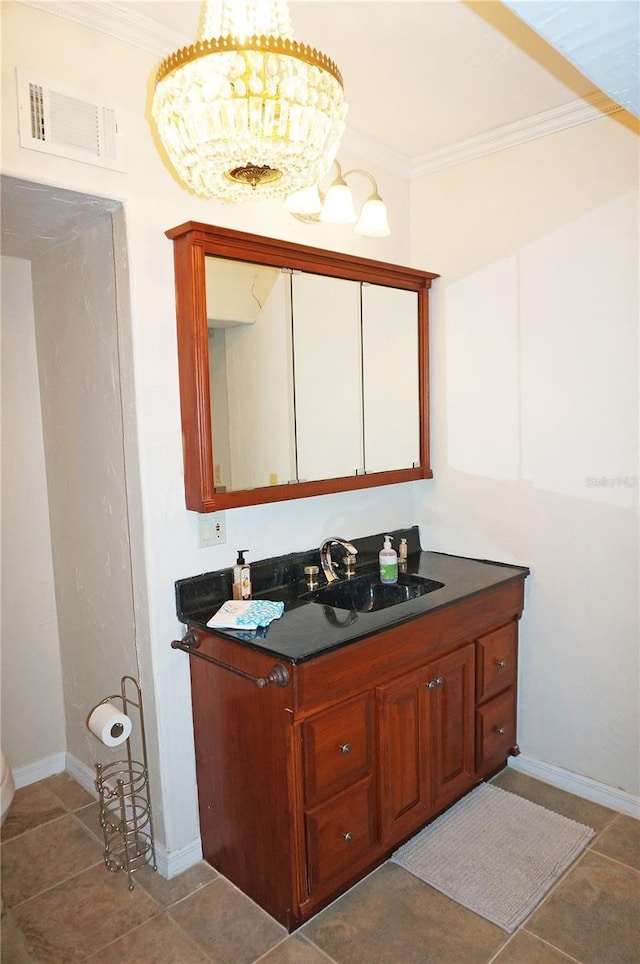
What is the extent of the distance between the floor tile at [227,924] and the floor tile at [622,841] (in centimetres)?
115

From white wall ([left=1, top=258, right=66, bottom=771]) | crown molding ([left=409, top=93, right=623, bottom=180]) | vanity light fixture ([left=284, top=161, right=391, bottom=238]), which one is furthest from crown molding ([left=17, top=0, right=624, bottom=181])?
white wall ([left=1, top=258, right=66, bottom=771])

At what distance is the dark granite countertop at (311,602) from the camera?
1.86 meters

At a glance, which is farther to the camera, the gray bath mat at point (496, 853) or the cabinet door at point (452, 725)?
the cabinet door at point (452, 725)

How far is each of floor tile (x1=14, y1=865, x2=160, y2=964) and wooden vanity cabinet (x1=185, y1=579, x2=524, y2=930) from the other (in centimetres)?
29

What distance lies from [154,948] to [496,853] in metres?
1.14

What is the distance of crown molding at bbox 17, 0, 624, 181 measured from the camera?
1.77 metres

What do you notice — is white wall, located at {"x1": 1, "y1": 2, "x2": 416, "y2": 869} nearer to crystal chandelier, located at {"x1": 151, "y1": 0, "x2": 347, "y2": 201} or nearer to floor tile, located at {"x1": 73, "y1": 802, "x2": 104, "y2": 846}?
floor tile, located at {"x1": 73, "y1": 802, "x2": 104, "y2": 846}

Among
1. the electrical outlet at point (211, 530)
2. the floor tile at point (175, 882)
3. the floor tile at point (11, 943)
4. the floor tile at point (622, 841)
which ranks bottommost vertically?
the floor tile at point (622, 841)

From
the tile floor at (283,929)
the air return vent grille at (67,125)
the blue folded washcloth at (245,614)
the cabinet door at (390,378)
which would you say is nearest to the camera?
the air return vent grille at (67,125)

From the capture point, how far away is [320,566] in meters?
2.55

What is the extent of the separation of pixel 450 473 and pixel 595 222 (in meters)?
1.14

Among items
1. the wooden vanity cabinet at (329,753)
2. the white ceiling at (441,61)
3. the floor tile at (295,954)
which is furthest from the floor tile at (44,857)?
the white ceiling at (441,61)

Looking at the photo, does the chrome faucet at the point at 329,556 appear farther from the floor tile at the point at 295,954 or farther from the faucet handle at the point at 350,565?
the floor tile at the point at 295,954

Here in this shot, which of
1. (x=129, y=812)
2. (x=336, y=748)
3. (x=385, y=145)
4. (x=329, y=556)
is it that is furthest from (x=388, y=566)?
(x=385, y=145)
